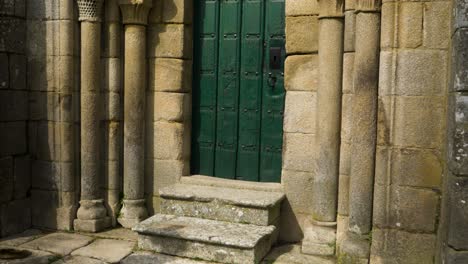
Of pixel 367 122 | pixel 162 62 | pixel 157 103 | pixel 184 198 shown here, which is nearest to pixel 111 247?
pixel 184 198

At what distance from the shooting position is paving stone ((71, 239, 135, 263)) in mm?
4172

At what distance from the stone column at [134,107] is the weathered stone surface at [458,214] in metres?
3.00

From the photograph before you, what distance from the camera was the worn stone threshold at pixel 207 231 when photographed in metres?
4.00

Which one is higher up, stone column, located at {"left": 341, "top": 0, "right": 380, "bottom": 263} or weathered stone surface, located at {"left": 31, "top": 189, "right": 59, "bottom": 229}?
stone column, located at {"left": 341, "top": 0, "right": 380, "bottom": 263}

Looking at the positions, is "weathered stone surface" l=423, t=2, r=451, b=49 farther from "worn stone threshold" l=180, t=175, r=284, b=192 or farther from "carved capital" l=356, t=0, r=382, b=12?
"worn stone threshold" l=180, t=175, r=284, b=192

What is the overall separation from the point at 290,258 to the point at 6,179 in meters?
2.78

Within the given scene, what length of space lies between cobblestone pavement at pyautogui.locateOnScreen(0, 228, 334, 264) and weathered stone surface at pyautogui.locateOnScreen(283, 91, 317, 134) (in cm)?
108

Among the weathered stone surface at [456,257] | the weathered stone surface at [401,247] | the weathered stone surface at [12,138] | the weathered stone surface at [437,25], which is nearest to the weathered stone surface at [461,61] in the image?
the weathered stone surface at [437,25]

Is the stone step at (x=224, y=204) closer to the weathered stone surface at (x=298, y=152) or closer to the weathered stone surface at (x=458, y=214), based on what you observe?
the weathered stone surface at (x=298, y=152)

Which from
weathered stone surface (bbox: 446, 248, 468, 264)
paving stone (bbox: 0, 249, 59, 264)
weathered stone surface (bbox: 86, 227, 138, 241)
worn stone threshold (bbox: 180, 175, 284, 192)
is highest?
worn stone threshold (bbox: 180, 175, 284, 192)

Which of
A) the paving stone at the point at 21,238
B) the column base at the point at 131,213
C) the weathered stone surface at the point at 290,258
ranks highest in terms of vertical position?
the column base at the point at 131,213

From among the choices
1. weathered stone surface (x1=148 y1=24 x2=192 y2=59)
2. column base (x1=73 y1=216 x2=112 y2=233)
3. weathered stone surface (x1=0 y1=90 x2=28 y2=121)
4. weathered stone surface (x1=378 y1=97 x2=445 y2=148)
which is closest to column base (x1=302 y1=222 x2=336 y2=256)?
weathered stone surface (x1=378 y1=97 x2=445 y2=148)

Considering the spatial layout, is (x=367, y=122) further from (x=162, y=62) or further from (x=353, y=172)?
(x=162, y=62)

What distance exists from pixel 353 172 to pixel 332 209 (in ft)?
1.63
